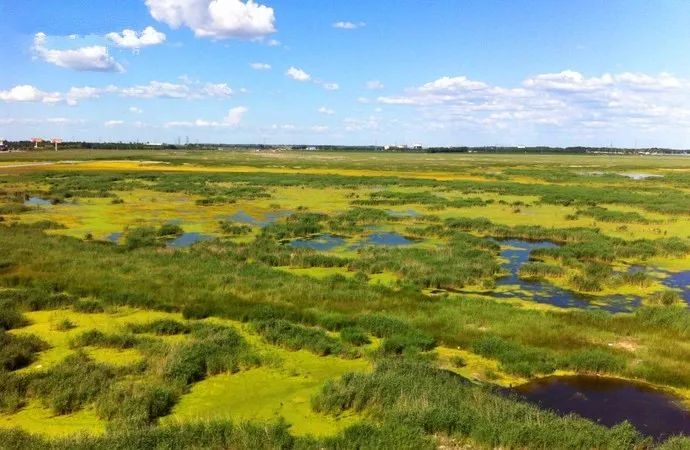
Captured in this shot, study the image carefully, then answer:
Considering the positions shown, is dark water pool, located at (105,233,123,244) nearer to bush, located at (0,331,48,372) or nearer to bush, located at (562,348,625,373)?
bush, located at (0,331,48,372)

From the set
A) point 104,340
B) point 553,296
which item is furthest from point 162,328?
point 553,296

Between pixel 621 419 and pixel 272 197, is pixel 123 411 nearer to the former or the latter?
pixel 621 419

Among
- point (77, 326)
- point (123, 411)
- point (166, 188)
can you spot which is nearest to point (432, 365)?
point (123, 411)

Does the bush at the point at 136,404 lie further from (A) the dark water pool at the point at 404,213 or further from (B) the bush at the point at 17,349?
(A) the dark water pool at the point at 404,213

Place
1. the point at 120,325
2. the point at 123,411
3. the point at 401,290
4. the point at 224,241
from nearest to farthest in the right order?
the point at 123,411, the point at 120,325, the point at 401,290, the point at 224,241

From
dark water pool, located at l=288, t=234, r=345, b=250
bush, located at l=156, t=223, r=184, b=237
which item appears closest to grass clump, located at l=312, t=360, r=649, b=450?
dark water pool, located at l=288, t=234, r=345, b=250

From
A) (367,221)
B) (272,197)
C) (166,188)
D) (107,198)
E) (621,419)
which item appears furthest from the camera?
(166,188)
